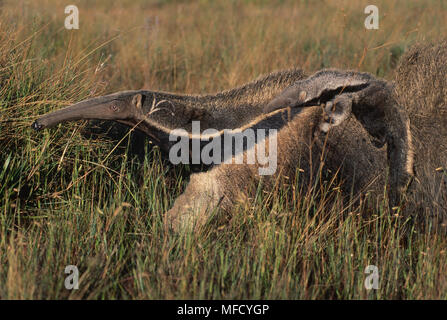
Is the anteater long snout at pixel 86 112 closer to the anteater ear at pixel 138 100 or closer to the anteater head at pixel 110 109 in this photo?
the anteater head at pixel 110 109

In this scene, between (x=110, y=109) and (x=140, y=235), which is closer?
(x=110, y=109)

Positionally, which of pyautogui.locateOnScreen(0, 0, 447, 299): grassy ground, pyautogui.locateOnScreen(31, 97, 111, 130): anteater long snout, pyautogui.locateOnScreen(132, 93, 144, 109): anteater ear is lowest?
pyautogui.locateOnScreen(0, 0, 447, 299): grassy ground

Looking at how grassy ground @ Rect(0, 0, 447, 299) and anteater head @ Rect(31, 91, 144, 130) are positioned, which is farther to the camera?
anteater head @ Rect(31, 91, 144, 130)

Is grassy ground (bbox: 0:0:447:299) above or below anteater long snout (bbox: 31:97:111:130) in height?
below

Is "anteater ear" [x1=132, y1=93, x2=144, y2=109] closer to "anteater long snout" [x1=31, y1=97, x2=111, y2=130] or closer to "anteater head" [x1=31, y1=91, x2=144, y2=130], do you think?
"anteater head" [x1=31, y1=91, x2=144, y2=130]

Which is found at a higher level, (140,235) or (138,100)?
(138,100)

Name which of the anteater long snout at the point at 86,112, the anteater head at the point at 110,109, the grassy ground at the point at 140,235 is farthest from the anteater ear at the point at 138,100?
the grassy ground at the point at 140,235

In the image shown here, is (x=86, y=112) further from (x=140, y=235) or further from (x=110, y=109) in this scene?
(x=140, y=235)

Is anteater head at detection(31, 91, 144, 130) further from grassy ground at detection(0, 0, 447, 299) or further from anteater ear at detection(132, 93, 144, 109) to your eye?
grassy ground at detection(0, 0, 447, 299)

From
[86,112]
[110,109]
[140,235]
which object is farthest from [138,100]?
[140,235]

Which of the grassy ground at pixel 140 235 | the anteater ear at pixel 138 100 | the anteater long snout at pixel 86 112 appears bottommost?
the grassy ground at pixel 140 235

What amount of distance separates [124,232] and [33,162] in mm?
1117

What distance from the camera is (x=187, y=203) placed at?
404 cm

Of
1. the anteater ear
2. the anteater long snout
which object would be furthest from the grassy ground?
the anteater ear
